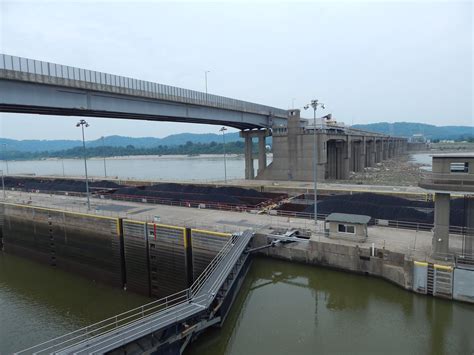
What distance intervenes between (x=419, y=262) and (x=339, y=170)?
50315mm

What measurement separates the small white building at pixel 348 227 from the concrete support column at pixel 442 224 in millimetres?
3800

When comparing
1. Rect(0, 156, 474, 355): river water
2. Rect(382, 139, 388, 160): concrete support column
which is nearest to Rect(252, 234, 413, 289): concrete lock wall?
Rect(0, 156, 474, 355): river water

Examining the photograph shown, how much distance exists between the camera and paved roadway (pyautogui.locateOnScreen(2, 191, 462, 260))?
18125 mm

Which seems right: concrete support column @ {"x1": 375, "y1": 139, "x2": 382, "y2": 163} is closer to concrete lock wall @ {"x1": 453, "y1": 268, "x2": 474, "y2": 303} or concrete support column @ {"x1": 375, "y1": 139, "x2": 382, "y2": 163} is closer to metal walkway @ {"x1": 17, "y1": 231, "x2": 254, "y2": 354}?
concrete lock wall @ {"x1": 453, "y1": 268, "x2": 474, "y2": 303}

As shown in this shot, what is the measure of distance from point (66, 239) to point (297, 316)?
2269 centimetres

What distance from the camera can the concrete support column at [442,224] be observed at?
15.3m

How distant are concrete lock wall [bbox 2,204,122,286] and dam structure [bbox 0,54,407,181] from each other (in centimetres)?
1026

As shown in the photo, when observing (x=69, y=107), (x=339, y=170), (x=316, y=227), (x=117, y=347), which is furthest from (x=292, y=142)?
(x=117, y=347)

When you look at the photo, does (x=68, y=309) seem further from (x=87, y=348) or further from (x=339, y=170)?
(x=339, y=170)

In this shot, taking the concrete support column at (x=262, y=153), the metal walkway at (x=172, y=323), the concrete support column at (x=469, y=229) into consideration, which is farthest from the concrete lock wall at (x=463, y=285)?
the concrete support column at (x=262, y=153)

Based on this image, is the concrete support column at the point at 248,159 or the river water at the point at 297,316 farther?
the concrete support column at the point at 248,159

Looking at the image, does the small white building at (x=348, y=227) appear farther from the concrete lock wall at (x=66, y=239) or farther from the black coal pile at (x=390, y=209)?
the concrete lock wall at (x=66, y=239)

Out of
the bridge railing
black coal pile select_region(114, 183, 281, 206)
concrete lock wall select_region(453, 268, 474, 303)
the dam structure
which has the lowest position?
concrete lock wall select_region(453, 268, 474, 303)

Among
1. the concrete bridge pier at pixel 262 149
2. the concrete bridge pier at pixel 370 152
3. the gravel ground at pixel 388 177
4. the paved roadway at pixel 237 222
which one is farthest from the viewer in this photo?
the concrete bridge pier at pixel 370 152
